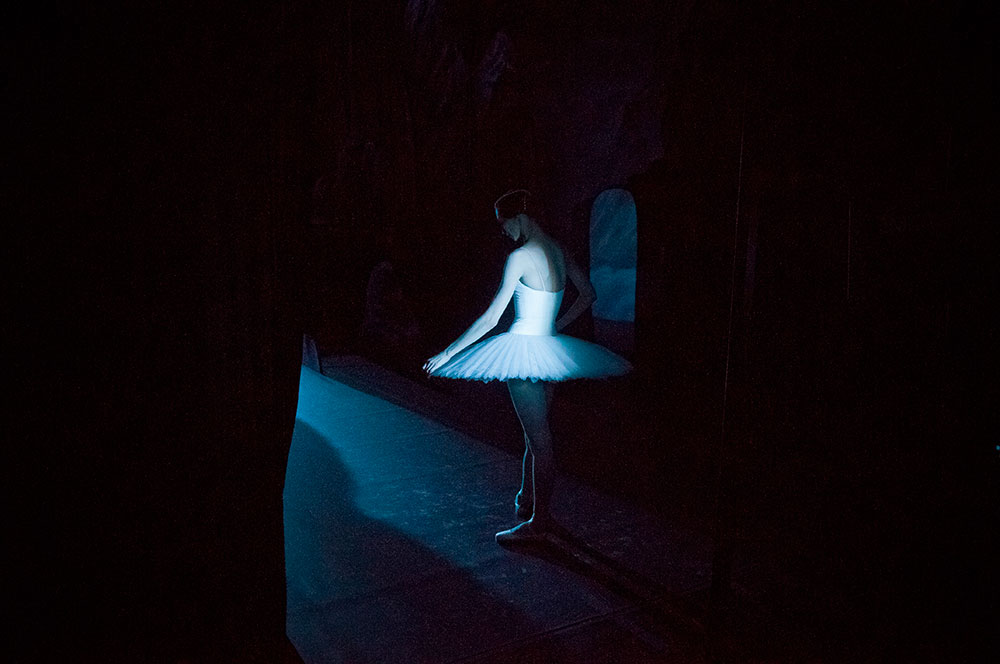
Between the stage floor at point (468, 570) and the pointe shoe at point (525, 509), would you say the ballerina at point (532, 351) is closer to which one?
the pointe shoe at point (525, 509)

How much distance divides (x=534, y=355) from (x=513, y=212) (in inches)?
40.6

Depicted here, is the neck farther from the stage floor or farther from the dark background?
the stage floor

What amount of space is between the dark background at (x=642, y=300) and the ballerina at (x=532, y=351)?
3.15 ft

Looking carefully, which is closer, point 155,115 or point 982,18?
point 155,115

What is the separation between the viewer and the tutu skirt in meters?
4.04

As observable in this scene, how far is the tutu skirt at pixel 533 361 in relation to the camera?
404cm

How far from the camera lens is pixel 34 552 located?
2109 millimetres

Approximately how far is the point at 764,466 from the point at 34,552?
398 cm

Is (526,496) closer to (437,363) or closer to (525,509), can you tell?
(525,509)

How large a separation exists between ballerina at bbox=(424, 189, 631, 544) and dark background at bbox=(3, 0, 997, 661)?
961 millimetres

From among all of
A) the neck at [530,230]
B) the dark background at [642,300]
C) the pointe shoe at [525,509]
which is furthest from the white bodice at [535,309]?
the pointe shoe at [525,509]

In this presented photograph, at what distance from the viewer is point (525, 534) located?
14.5 feet

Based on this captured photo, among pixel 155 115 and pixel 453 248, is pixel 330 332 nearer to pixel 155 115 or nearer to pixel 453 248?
pixel 453 248

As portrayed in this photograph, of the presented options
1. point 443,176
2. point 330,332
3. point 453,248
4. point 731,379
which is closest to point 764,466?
point 731,379
